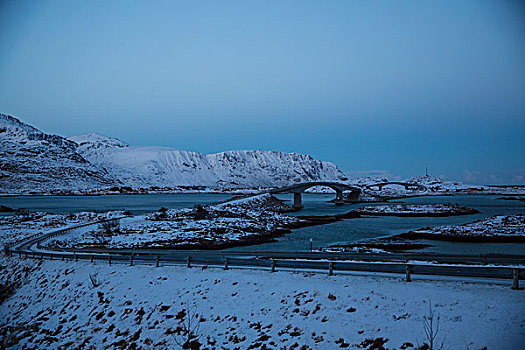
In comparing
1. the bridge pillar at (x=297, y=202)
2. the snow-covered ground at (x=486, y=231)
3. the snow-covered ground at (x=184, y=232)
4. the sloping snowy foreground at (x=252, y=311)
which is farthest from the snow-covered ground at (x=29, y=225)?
the bridge pillar at (x=297, y=202)

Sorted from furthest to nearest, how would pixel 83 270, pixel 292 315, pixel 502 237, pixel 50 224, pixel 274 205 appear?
pixel 274 205 → pixel 50 224 → pixel 502 237 → pixel 83 270 → pixel 292 315

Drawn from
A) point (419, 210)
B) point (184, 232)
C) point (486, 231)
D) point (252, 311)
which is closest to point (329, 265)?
point (252, 311)

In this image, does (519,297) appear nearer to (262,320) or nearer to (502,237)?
(262,320)

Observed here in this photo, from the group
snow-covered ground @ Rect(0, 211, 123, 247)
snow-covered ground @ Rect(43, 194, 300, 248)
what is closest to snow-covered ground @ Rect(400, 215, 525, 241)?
snow-covered ground @ Rect(43, 194, 300, 248)

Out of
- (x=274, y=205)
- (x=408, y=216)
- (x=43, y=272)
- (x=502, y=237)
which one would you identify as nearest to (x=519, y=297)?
(x=43, y=272)

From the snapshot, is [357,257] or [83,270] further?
[83,270]

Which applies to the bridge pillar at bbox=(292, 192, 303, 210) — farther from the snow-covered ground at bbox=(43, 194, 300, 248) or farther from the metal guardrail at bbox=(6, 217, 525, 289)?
the metal guardrail at bbox=(6, 217, 525, 289)
